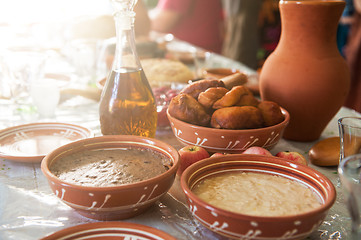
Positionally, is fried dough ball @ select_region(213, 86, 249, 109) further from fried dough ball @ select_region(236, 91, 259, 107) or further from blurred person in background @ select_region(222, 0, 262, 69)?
blurred person in background @ select_region(222, 0, 262, 69)

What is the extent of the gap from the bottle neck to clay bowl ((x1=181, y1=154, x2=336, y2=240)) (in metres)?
0.33

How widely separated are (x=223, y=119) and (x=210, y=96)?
6cm

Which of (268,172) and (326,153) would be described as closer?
(268,172)

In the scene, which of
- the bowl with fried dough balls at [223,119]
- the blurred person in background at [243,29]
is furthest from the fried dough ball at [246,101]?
the blurred person in background at [243,29]

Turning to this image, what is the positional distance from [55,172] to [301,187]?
394 millimetres

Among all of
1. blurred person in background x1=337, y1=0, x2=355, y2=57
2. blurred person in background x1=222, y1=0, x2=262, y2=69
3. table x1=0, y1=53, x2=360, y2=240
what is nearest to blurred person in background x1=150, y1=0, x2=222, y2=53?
blurred person in background x1=222, y1=0, x2=262, y2=69

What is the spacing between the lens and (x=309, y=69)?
93cm

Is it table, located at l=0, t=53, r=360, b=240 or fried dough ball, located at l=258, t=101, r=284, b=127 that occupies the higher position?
fried dough ball, located at l=258, t=101, r=284, b=127

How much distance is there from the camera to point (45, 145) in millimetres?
859

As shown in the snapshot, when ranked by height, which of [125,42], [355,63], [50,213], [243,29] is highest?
[125,42]

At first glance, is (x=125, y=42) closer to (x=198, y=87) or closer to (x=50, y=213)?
(x=198, y=87)

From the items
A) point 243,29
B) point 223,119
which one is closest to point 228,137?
point 223,119

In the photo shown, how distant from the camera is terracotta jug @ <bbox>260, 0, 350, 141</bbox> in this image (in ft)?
3.01

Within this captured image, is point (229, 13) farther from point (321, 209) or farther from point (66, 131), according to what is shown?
point (321, 209)
